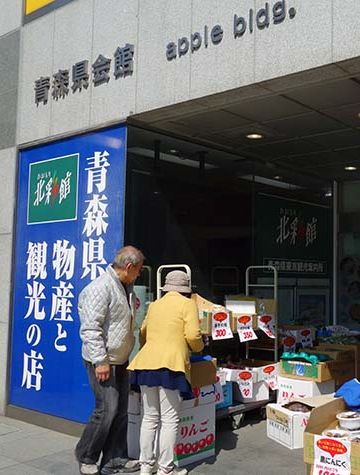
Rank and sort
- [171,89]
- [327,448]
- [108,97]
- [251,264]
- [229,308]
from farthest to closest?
[251,264]
[229,308]
[108,97]
[171,89]
[327,448]

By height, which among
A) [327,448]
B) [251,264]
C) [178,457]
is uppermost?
[251,264]

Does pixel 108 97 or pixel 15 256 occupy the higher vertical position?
pixel 108 97

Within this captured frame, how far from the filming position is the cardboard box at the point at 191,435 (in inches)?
192

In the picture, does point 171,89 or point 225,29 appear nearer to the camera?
point 225,29

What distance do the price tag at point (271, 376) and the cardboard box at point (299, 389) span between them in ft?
0.55

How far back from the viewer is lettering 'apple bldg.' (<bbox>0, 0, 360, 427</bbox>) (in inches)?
191

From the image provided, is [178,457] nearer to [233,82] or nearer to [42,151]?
[233,82]

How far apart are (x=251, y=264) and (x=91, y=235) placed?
270 cm

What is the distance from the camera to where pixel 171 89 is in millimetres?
5352

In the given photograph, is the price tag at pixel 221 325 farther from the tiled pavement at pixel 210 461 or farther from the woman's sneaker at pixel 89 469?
the woman's sneaker at pixel 89 469

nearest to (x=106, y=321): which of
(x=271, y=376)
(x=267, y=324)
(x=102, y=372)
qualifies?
(x=102, y=372)

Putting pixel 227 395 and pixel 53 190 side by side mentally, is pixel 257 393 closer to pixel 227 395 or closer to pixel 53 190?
pixel 227 395

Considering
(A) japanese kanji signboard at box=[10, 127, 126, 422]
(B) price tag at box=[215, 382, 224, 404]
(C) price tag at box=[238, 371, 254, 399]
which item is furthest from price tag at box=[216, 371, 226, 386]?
(A) japanese kanji signboard at box=[10, 127, 126, 422]

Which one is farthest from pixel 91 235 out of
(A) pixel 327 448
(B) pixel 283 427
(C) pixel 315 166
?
(C) pixel 315 166
